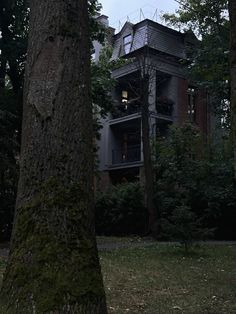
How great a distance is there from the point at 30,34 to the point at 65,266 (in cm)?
205

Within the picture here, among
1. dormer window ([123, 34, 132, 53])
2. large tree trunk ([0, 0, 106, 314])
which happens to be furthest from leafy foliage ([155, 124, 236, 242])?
large tree trunk ([0, 0, 106, 314])

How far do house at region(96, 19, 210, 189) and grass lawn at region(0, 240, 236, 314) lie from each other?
1951 cm

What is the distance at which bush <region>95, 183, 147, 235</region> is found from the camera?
75.1 feet

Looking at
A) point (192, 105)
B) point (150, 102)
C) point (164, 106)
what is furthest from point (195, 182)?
point (192, 105)

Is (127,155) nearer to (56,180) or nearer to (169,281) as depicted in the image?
(169,281)

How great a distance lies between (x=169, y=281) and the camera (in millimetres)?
9422

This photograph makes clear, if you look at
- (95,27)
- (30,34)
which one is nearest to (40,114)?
(30,34)

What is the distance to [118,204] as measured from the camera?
76.8 feet

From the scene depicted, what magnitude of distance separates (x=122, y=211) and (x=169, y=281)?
45.8 ft

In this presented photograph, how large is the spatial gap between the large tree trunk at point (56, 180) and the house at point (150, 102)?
2702 cm

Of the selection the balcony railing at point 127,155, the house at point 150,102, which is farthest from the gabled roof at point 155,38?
the balcony railing at point 127,155

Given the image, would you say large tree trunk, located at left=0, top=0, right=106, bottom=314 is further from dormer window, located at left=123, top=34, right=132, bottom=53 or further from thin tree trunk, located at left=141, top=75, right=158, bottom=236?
dormer window, located at left=123, top=34, right=132, bottom=53

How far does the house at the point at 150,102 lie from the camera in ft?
108

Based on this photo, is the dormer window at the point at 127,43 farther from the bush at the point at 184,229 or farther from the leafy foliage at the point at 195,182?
the bush at the point at 184,229
